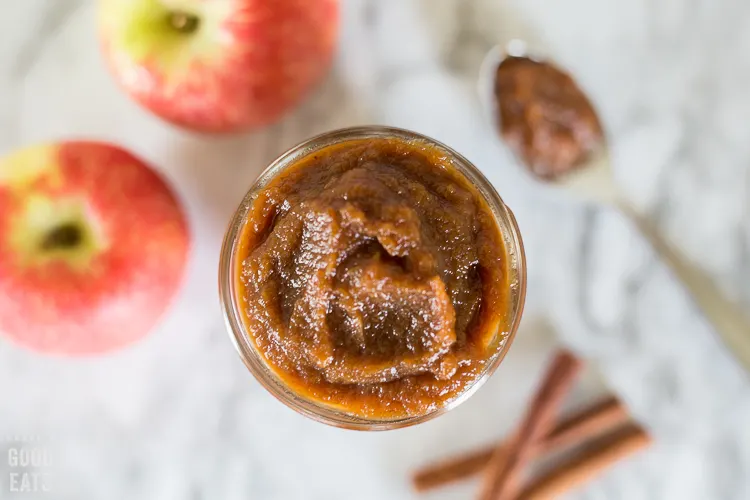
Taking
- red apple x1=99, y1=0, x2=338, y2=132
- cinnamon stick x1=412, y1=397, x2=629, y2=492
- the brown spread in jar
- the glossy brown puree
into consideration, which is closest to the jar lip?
the glossy brown puree

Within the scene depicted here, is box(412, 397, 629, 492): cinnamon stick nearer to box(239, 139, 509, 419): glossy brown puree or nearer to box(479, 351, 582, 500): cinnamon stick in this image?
box(479, 351, 582, 500): cinnamon stick

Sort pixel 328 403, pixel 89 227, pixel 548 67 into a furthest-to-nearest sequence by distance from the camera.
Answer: pixel 548 67 < pixel 89 227 < pixel 328 403

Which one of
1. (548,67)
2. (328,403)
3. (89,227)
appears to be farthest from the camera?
(548,67)

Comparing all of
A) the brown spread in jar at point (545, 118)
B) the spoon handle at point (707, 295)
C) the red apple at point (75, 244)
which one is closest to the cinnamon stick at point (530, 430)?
the spoon handle at point (707, 295)

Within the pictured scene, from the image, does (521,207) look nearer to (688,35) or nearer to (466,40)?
(466,40)

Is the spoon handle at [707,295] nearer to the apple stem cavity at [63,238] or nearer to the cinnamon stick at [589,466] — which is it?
the cinnamon stick at [589,466]

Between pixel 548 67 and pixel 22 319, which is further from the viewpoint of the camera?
pixel 548 67

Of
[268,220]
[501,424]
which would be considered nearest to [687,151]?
[501,424]
